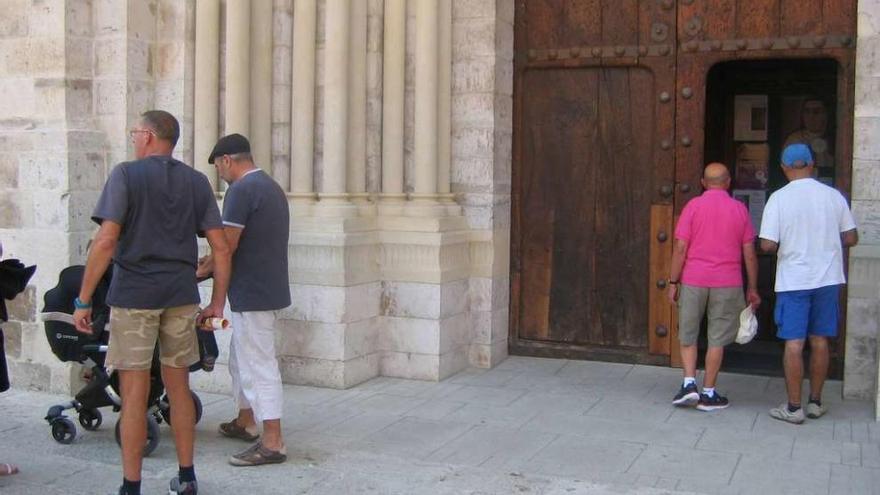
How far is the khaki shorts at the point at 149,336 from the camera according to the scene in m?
4.63

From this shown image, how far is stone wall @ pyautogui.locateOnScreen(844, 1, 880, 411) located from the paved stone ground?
319 millimetres

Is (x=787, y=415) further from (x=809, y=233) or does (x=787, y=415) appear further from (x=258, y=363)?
(x=258, y=363)

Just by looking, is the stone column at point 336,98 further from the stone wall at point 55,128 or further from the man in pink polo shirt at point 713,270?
the man in pink polo shirt at point 713,270

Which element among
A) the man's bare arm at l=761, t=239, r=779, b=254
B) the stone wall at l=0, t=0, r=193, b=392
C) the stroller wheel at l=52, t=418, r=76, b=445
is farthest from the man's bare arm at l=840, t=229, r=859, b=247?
the stone wall at l=0, t=0, r=193, b=392

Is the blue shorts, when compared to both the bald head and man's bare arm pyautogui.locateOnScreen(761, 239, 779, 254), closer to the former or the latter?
man's bare arm pyautogui.locateOnScreen(761, 239, 779, 254)

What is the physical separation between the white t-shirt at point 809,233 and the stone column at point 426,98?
2418 mm

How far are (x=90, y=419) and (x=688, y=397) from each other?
3583 millimetres

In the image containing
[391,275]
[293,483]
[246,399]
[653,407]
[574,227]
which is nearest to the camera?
[293,483]

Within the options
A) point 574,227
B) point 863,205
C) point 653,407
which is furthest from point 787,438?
point 574,227

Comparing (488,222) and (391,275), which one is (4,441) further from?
(488,222)

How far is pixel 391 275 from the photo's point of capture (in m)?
7.39

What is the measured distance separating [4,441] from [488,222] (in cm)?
359

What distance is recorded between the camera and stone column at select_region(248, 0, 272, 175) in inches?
291

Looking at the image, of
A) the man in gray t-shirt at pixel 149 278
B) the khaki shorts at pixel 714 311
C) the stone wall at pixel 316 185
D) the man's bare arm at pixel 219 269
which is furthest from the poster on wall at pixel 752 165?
the man in gray t-shirt at pixel 149 278
